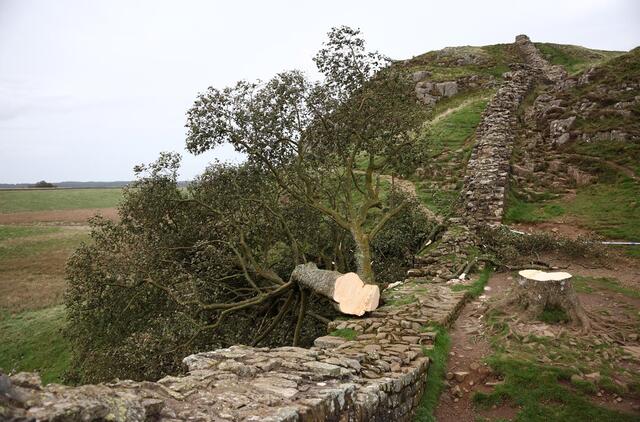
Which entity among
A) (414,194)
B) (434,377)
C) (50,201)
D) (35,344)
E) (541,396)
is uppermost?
(50,201)

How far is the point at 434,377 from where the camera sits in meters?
8.81

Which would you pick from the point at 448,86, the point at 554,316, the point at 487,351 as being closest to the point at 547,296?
the point at 554,316

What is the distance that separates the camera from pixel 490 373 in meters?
8.98

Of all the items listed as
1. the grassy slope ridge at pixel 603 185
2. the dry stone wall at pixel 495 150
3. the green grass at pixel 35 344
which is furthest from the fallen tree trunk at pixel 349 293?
the green grass at pixel 35 344

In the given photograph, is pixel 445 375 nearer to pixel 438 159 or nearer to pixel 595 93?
pixel 438 159

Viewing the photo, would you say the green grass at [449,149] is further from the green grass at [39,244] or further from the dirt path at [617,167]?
the green grass at [39,244]

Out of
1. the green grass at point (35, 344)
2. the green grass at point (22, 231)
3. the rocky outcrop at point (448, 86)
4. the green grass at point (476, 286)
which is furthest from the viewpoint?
the green grass at point (22, 231)

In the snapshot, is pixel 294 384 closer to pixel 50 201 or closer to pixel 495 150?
pixel 495 150

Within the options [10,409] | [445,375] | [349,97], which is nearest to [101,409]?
[10,409]

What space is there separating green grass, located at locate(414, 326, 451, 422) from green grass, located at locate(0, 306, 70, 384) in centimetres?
1738

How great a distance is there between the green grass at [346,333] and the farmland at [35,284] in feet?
38.2

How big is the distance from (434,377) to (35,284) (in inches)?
1242

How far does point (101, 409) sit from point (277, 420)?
182cm

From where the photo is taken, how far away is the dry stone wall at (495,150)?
20.5 metres
